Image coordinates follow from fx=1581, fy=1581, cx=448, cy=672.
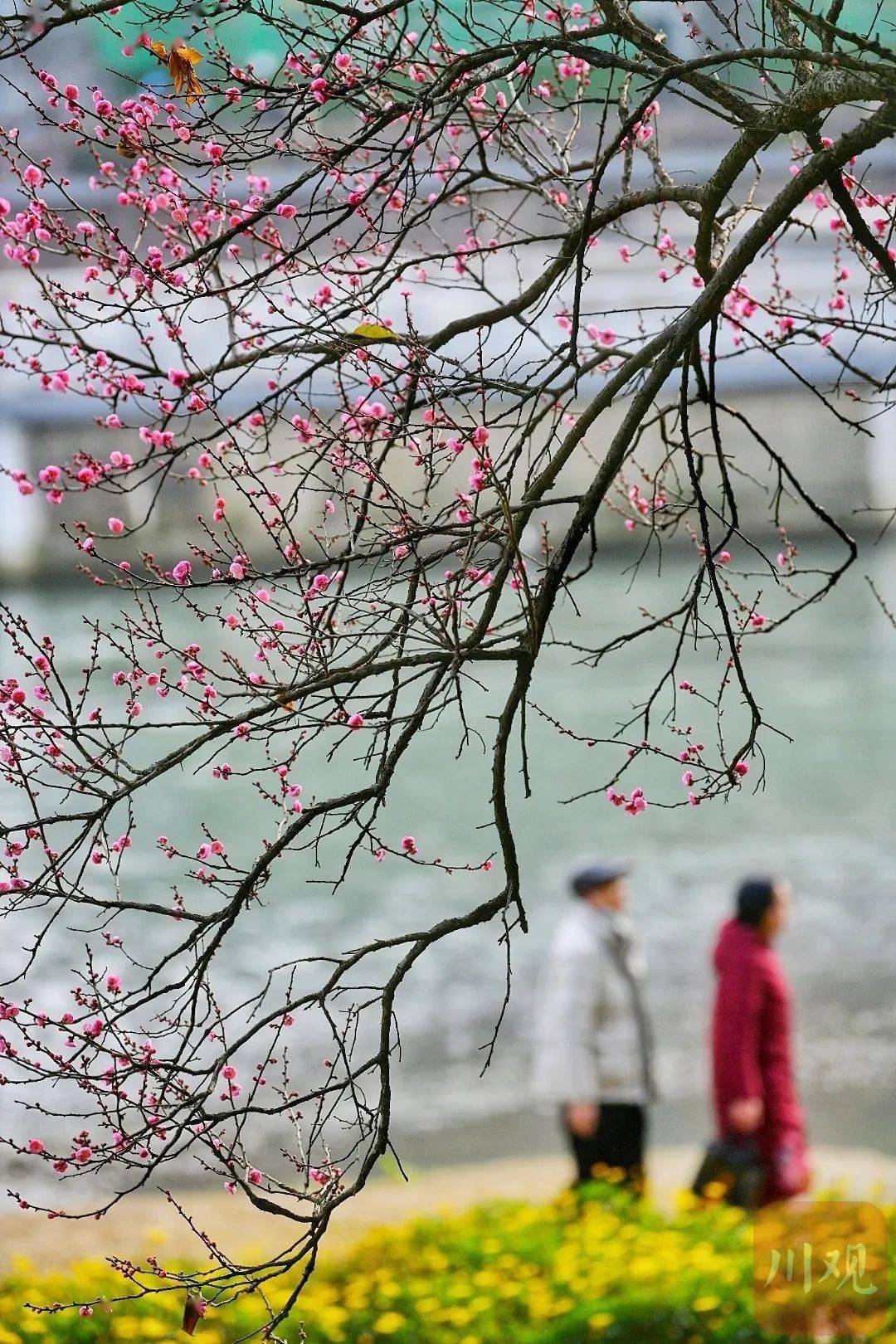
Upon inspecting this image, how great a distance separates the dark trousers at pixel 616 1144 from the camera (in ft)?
18.6

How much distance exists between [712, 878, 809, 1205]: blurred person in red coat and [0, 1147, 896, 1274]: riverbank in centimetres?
31

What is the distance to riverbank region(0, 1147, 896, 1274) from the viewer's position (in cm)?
590

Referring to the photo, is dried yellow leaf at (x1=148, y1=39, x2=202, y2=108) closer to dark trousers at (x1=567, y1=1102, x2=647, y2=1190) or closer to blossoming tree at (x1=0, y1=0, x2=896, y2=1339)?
blossoming tree at (x1=0, y1=0, x2=896, y2=1339)

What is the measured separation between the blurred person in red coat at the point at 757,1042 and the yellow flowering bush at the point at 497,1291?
337 mm

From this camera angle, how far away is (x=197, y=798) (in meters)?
14.9

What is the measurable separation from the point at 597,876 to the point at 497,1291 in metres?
1.50

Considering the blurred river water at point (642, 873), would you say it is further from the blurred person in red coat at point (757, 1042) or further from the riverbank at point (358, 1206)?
the blurred person in red coat at point (757, 1042)

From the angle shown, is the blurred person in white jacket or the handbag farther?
the blurred person in white jacket

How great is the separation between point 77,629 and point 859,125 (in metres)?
14.1

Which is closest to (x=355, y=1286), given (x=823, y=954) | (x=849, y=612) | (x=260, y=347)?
(x=260, y=347)

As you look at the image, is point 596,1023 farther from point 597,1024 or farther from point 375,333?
point 375,333

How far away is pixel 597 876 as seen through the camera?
557 centimetres

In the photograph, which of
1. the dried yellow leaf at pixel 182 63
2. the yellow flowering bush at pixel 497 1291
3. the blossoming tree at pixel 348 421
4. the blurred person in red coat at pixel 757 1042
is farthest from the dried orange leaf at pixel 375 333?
the blurred person in red coat at pixel 757 1042

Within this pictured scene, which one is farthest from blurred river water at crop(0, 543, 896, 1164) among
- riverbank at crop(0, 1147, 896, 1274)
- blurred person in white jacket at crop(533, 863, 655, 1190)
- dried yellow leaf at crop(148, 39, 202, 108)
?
dried yellow leaf at crop(148, 39, 202, 108)
